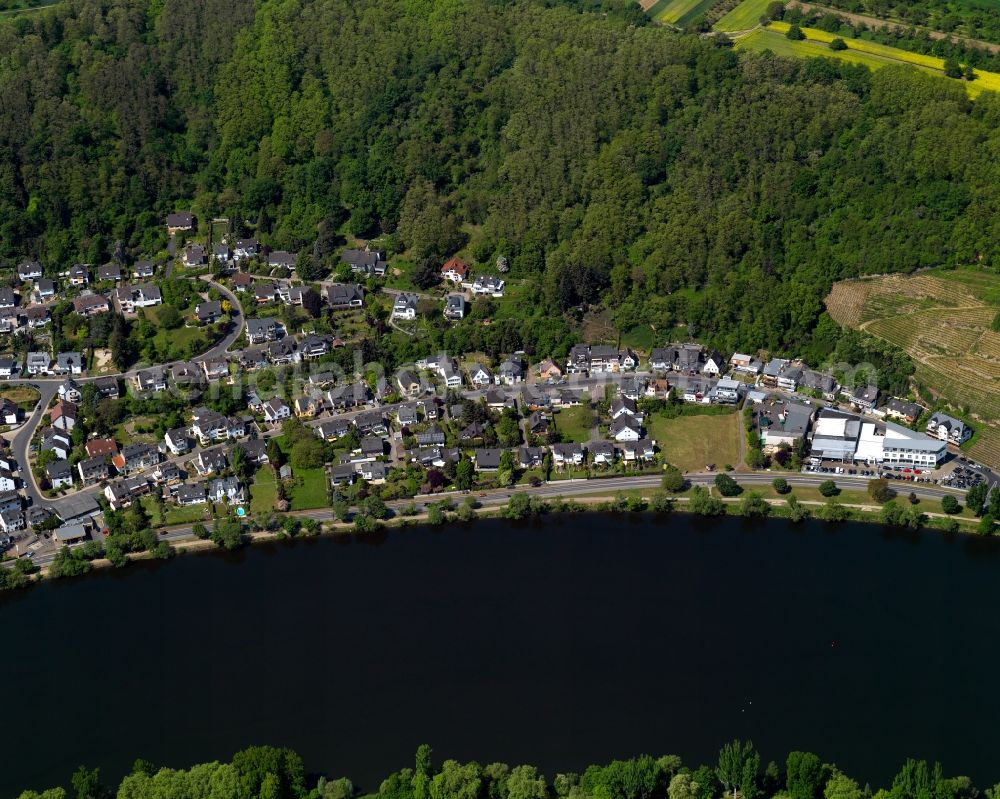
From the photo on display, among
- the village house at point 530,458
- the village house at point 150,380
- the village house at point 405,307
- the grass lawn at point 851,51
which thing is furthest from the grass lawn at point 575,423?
the grass lawn at point 851,51

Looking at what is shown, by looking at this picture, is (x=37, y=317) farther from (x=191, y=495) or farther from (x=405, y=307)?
(x=191, y=495)

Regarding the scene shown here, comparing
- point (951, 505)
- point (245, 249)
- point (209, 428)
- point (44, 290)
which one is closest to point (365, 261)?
point (245, 249)

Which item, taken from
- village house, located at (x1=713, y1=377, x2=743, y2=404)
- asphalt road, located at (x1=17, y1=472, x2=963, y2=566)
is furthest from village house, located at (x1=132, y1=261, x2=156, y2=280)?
village house, located at (x1=713, y1=377, x2=743, y2=404)

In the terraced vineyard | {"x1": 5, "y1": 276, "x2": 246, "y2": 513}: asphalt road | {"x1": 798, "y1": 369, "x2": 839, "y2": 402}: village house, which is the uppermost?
the terraced vineyard

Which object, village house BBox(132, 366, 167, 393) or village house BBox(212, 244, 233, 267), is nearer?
village house BBox(132, 366, 167, 393)

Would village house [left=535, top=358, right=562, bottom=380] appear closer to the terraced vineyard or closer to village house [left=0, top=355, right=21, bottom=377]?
the terraced vineyard

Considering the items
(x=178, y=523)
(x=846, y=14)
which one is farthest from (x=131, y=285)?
(x=846, y=14)
